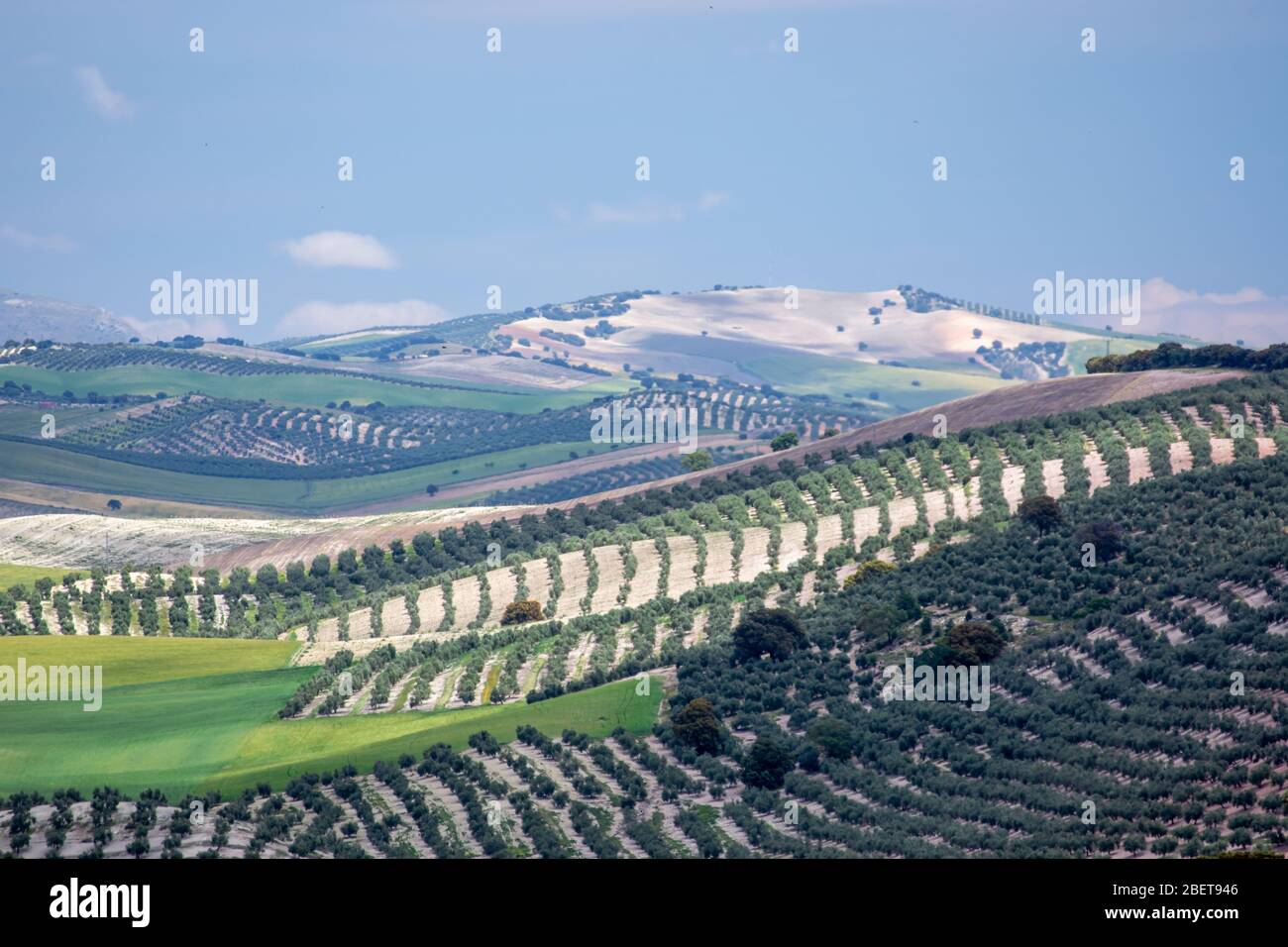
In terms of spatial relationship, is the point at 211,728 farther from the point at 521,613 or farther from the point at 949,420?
the point at 949,420

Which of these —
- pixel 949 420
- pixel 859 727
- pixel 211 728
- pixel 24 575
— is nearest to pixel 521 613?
pixel 211 728

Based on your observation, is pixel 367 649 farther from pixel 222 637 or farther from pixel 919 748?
pixel 919 748

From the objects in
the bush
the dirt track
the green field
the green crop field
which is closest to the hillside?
the green field

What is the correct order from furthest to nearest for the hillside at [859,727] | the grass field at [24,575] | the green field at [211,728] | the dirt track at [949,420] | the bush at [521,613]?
the dirt track at [949,420], the grass field at [24,575], the bush at [521,613], the green field at [211,728], the hillside at [859,727]

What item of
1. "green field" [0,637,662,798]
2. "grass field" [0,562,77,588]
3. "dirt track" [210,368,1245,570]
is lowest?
"green field" [0,637,662,798]

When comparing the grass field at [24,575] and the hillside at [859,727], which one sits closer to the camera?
the hillside at [859,727]

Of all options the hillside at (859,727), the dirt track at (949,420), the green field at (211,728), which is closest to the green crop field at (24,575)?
the dirt track at (949,420)

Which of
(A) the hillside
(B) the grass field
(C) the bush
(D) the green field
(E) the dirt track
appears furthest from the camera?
(E) the dirt track

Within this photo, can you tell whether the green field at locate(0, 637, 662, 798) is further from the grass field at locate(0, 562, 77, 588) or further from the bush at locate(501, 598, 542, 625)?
the grass field at locate(0, 562, 77, 588)

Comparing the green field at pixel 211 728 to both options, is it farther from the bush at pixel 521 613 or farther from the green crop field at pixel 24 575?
the green crop field at pixel 24 575

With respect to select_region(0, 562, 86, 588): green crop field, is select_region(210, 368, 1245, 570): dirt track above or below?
above
